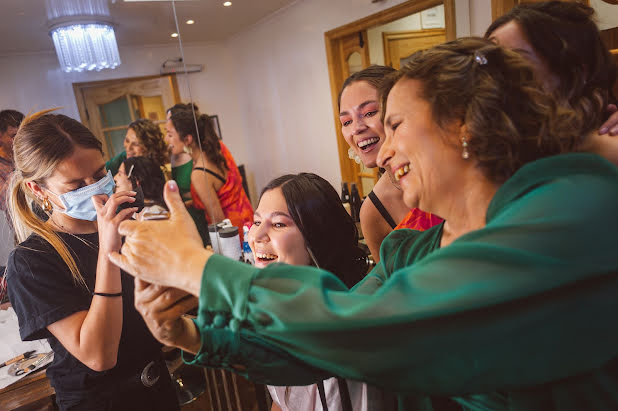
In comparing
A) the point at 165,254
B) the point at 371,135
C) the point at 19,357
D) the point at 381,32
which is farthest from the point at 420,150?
the point at 381,32

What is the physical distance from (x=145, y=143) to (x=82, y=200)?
180 centimetres

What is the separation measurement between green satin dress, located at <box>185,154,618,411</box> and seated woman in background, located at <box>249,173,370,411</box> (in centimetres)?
69

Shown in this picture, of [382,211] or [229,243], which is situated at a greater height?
[382,211]

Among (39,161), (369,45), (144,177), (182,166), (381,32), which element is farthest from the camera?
(381,32)

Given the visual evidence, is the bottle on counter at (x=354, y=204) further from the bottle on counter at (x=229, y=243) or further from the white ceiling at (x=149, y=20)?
the white ceiling at (x=149, y=20)

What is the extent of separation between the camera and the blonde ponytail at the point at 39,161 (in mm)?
1089

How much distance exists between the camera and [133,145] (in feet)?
9.20

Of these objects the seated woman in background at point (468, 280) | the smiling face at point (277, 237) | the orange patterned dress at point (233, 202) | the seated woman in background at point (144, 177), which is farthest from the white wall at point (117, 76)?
the seated woman in background at point (468, 280)

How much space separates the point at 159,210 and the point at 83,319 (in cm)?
83

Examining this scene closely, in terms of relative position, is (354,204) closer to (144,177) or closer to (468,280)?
(144,177)

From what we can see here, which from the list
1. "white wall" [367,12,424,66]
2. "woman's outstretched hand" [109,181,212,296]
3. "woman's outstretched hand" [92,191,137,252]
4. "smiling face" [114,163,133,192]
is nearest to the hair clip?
"woman's outstretched hand" [109,181,212,296]

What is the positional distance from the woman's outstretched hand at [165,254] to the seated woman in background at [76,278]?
48 cm

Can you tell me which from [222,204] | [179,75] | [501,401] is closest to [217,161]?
[222,204]

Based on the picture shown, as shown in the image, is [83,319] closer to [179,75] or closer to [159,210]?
[159,210]
